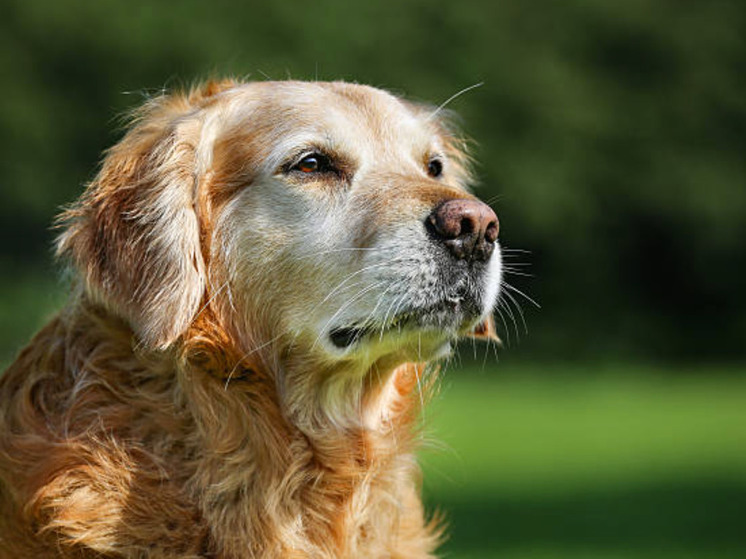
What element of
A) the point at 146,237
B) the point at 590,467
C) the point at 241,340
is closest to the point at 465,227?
the point at 241,340

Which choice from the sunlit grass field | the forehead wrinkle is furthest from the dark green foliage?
the forehead wrinkle

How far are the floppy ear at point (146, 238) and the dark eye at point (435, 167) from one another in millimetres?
941

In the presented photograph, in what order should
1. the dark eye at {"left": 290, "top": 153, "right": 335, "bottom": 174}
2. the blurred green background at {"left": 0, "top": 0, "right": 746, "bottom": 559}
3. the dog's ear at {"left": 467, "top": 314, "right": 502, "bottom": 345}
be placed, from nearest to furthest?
the dark eye at {"left": 290, "top": 153, "right": 335, "bottom": 174} < the dog's ear at {"left": 467, "top": 314, "right": 502, "bottom": 345} < the blurred green background at {"left": 0, "top": 0, "right": 746, "bottom": 559}

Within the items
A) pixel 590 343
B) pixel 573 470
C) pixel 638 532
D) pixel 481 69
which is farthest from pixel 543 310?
pixel 638 532

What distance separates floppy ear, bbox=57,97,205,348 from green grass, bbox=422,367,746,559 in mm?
1074

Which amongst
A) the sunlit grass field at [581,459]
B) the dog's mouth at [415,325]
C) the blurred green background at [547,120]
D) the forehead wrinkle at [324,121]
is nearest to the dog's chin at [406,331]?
the dog's mouth at [415,325]

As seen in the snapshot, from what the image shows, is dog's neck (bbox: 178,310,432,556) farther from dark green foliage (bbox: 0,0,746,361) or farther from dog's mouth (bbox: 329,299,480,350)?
dark green foliage (bbox: 0,0,746,361)

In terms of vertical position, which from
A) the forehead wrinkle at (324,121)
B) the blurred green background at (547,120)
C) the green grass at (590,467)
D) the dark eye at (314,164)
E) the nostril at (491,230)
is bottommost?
the nostril at (491,230)

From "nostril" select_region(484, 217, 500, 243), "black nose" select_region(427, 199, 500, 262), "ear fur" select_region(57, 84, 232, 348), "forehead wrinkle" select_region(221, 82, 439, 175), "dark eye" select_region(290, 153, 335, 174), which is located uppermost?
"forehead wrinkle" select_region(221, 82, 439, 175)

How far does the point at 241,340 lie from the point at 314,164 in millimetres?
667

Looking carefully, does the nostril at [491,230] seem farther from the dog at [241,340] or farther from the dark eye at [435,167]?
the dark eye at [435,167]

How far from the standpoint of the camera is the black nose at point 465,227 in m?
3.95

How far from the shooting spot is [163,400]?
409 centimetres

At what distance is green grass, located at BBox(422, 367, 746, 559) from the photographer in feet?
29.0
